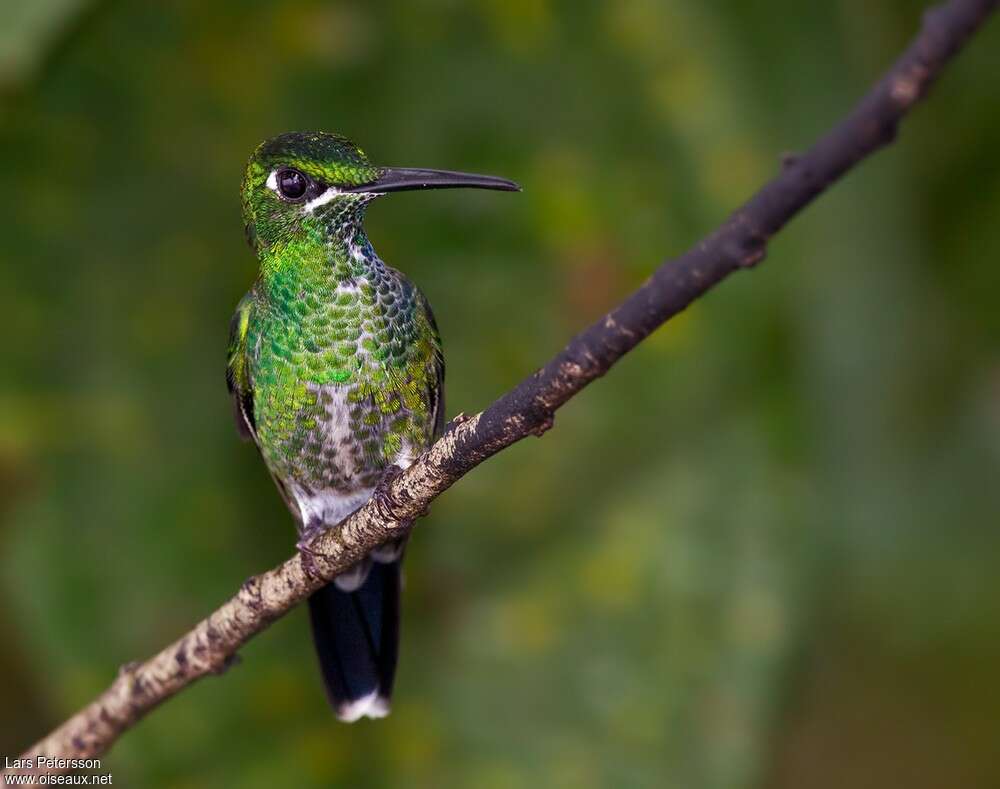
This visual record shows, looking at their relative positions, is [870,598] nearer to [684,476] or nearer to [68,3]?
[684,476]

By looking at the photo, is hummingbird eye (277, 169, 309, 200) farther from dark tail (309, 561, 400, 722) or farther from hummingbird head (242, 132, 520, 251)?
dark tail (309, 561, 400, 722)

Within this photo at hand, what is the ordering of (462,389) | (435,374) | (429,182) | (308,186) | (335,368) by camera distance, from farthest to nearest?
1. (462,389)
2. (435,374)
3. (335,368)
4. (308,186)
5. (429,182)

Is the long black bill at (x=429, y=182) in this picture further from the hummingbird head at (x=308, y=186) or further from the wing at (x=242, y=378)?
the wing at (x=242, y=378)

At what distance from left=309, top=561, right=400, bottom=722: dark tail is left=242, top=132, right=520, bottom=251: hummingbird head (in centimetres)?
53

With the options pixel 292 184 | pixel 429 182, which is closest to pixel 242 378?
pixel 292 184

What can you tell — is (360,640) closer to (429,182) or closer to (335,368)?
(335,368)

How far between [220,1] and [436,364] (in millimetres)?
743

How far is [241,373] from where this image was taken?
5.92 ft

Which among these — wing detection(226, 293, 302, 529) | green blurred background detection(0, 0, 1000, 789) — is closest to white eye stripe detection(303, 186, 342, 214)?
wing detection(226, 293, 302, 529)

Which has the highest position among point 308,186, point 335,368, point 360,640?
point 308,186

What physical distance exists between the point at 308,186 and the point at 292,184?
2 cm

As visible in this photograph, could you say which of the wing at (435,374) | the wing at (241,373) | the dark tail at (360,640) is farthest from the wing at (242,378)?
the wing at (435,374)

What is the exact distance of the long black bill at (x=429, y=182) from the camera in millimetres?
1178

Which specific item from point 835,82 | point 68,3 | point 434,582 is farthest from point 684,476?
point 68,3
